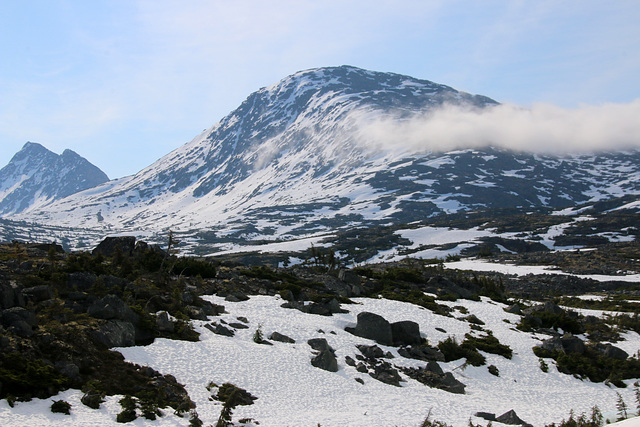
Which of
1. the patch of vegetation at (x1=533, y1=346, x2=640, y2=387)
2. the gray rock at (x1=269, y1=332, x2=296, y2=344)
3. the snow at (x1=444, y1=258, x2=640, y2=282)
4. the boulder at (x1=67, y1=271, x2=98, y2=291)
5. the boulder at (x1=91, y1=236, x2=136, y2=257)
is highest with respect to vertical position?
the boulder at (x1=91, y1=236, x2=136, y2=257)

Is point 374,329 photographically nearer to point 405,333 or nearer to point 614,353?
point 405,333

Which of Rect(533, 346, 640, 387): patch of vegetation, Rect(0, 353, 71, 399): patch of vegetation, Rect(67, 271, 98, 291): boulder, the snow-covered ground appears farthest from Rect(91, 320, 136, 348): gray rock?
Rect(533, 346, 640, 387): patch of vegetation

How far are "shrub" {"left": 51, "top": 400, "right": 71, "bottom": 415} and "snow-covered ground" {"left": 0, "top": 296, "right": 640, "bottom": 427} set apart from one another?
0.62 ft

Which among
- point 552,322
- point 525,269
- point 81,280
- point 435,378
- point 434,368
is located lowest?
point 525,269

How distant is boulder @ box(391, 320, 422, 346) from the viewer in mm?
23938

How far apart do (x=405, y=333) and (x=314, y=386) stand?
8.52 m

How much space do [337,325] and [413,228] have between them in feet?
402

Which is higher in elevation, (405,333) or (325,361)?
(325,361)

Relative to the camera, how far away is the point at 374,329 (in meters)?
23.5

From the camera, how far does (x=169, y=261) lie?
2966cm

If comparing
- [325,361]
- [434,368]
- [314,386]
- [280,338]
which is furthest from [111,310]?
[434,368]

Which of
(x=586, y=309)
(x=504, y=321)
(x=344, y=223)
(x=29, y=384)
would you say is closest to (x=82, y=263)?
(x=29, y=384)

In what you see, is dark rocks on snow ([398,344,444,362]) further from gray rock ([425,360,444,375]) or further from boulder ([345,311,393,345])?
gray rock ([425,360,444,375])

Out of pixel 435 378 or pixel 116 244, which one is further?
pixel 116 244
